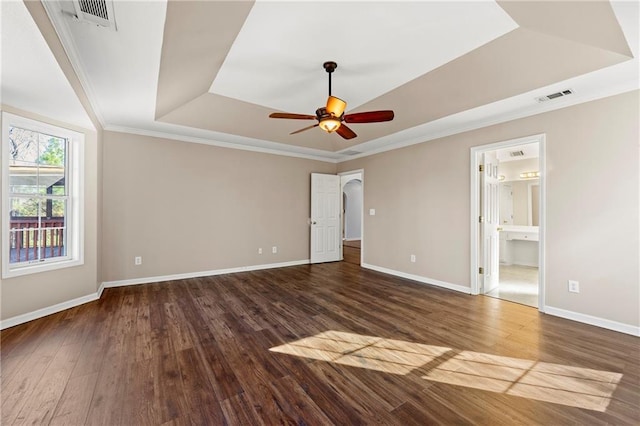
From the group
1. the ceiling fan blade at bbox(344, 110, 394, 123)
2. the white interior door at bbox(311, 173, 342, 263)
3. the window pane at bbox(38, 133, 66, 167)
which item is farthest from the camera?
the white interior door at bbox(311, 173, 342, 263)

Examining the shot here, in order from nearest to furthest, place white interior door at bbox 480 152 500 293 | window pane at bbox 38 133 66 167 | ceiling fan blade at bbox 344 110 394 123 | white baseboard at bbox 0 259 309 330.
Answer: ceiling fan blade at bbox 344 110 394 123 < white baseboard at bbox 0 259 309 330 < window pane at bbox 38 133 66 167 < white interior door at bbox 480 152 500 293

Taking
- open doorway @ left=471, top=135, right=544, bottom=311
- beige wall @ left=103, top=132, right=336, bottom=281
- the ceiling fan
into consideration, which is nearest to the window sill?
beige wall @ left=103, top=132, right=336, bottom=281

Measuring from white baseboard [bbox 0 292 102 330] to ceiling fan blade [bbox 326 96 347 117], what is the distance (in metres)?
3.95

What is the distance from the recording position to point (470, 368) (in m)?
2.14

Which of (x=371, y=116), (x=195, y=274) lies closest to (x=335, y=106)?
(x=371, y=116)

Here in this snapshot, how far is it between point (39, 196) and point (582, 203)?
634 centimetres

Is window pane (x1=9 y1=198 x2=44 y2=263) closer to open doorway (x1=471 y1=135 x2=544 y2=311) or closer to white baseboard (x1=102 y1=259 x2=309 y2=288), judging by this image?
white baseboard (x1=102 y1=259 x2=309 y2=288)

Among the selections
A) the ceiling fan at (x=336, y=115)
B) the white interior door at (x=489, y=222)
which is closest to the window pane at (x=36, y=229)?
the ceiling fan at (x=336, y=115)

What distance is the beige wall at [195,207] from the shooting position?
169 inches

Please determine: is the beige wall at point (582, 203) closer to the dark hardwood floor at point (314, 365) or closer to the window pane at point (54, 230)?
the dark hardwood floor at point (314, 365)

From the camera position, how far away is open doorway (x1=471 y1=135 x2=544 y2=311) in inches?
147

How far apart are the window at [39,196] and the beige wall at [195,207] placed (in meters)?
0.72

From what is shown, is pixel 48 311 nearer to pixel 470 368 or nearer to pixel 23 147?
pixel 23 147

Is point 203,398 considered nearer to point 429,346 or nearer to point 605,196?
point 429,346
